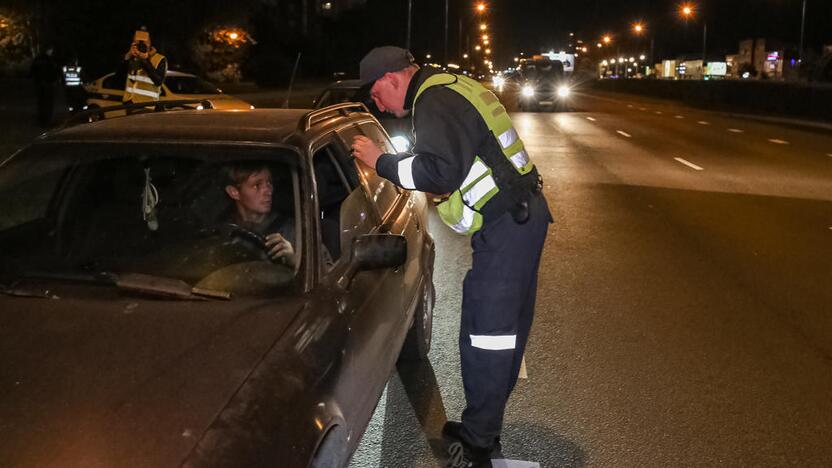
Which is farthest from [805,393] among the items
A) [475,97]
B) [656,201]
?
[656,201]

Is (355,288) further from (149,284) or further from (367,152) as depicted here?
(149,284)

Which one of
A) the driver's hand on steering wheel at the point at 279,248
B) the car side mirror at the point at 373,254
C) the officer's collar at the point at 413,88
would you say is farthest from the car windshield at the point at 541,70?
the car side mirror at the point at 373,254

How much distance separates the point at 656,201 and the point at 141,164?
353 inches

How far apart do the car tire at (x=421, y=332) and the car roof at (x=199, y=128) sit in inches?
48.9

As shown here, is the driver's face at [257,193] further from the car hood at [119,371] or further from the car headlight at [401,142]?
the car headlight at [401,142]

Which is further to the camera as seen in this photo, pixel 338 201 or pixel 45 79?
pixel 45 79

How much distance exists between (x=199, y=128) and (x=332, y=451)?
1592 millimetres

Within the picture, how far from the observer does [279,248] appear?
357 cm

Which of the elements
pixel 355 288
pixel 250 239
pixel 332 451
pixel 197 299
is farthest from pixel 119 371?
pixel 250 239

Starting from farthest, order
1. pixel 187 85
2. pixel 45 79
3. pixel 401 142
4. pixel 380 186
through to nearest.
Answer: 1. pixel 45 79
2. pixel 187 85
3. pixel 401 142
4. pixel 380 186

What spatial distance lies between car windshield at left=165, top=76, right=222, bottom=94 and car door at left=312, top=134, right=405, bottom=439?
589 inches

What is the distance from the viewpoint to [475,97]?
3.54m

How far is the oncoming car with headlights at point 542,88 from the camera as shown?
1385 inches

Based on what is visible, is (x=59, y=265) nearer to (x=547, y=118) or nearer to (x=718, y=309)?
(x=718, y=309)
